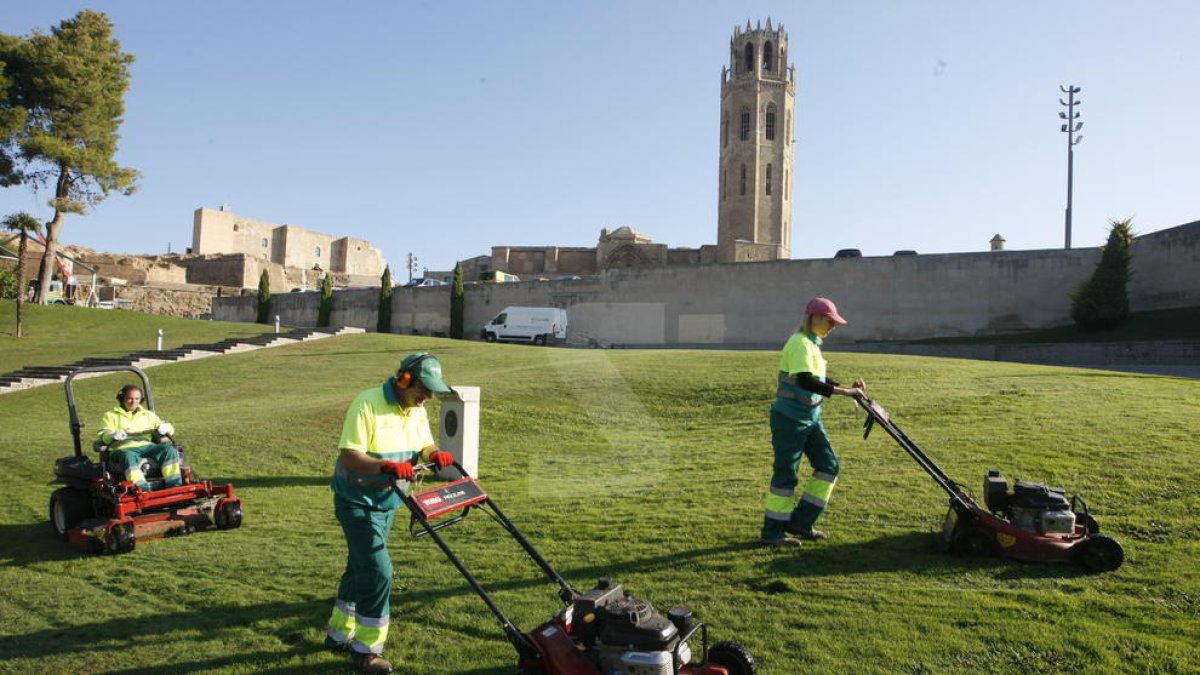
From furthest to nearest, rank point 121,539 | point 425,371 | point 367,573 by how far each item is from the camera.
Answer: point 121,539 < point 425,371 < point 367,573

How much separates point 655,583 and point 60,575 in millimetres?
4941

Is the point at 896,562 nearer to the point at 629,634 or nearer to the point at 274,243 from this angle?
the point at 629,634

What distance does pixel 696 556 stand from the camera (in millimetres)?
6340

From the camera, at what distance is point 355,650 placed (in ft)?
14.6

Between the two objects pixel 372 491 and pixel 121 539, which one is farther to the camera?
pixel 121 539

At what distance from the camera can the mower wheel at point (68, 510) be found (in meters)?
7.58

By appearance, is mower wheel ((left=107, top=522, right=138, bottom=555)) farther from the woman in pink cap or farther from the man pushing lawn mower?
the woman in pink cap

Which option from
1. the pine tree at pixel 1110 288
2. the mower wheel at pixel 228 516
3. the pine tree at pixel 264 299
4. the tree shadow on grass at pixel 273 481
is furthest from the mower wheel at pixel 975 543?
the pine tree at pixel 264 299

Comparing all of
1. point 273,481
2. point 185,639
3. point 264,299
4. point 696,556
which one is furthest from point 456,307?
point 185,639

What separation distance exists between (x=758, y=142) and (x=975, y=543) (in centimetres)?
7679

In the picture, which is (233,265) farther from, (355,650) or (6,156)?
(355,650)

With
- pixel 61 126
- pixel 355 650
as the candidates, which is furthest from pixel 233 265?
pixel 355 650

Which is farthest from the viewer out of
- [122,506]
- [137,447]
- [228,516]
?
[228,516]

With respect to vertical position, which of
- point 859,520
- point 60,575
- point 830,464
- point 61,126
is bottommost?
point 60,575
